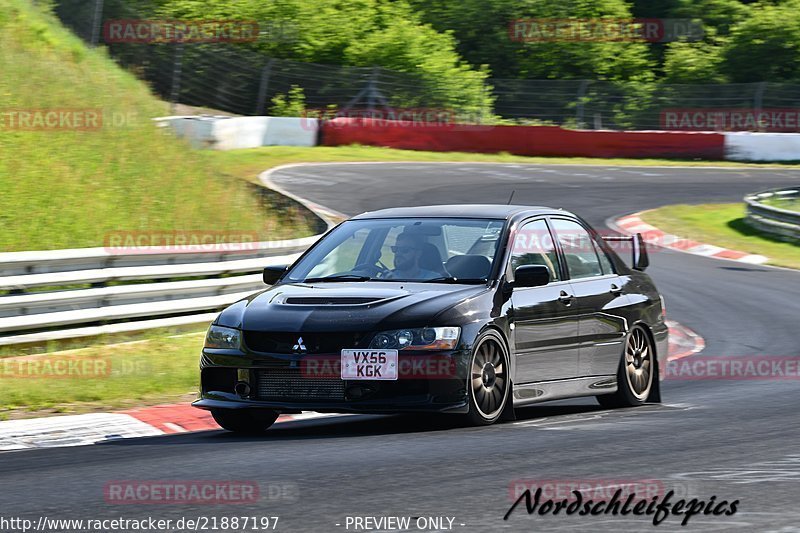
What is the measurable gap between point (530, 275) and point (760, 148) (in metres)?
30.7

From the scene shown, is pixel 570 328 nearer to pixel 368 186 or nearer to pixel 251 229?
pixel 251 229

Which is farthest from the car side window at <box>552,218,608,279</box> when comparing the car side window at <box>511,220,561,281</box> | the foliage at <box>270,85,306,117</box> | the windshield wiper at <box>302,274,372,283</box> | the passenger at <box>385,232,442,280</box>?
the foliage at <box>270,85,306,117</box>

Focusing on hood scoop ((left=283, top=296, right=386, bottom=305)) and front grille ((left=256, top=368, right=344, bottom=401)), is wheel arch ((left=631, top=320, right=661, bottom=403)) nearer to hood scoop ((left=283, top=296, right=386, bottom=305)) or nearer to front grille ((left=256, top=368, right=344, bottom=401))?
hood scoop ((left=283, top=296, right=386, bottom=305))

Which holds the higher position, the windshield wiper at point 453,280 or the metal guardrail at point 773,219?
the windshield wiper at point 453,280

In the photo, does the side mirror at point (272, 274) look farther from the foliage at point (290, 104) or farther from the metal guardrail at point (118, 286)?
the foliage at point (290, 104)

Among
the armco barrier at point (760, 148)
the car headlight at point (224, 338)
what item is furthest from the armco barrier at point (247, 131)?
the car headlight at point (224, 338)

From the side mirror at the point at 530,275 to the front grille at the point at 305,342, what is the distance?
1229mm

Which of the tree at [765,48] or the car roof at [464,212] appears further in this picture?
the tree at [765,48]

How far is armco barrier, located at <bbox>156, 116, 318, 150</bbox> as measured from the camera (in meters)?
31.0

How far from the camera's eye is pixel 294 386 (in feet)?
25.2

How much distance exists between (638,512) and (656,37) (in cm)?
4890

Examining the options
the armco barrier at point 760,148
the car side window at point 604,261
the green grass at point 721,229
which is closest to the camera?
the car side window at point 604,261

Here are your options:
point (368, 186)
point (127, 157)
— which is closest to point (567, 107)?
point (368, 186)

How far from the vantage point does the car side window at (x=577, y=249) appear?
9.30 m
